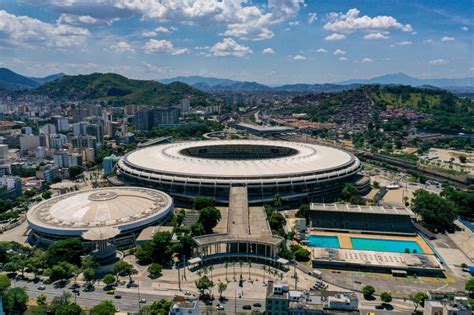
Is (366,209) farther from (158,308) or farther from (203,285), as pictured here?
(158,308)

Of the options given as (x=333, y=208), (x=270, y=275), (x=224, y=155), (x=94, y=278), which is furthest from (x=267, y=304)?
(x=224, y=155)

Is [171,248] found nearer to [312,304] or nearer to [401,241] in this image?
[312,304]

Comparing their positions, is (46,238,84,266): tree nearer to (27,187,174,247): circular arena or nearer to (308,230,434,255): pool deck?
(27,187,174,247): circular arena

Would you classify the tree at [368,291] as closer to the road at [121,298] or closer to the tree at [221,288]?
the road at [121,298]

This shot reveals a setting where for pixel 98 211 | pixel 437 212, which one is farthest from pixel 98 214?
pixel 437 212

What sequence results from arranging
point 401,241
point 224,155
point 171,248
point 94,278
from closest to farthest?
1. point 94,278
2. point 171,248
3. point 401,241
4. point 224,155

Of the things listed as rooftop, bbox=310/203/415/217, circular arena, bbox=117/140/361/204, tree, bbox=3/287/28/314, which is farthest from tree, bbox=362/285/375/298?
tree, bbox=3/287/28/314

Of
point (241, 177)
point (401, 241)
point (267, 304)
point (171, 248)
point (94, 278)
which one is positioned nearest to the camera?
point (267, 304)
